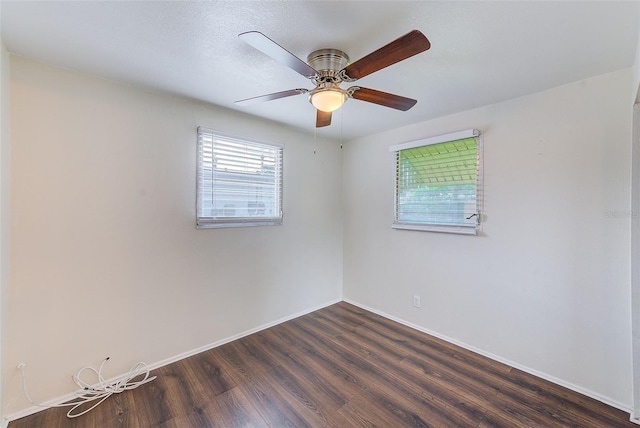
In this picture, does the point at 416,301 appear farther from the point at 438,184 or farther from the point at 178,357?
the point at 178,357

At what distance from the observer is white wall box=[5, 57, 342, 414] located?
1.73m

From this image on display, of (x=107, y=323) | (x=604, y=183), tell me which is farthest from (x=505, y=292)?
(x=107, y=323)

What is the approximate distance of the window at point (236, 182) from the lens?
98.9 inches

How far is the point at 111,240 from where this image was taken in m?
2.02

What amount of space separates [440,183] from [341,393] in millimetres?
2129

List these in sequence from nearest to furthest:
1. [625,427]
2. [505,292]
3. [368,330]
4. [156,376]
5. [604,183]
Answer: [625,427] → [604,183] → [156,376] → [505,292] → [368,330]

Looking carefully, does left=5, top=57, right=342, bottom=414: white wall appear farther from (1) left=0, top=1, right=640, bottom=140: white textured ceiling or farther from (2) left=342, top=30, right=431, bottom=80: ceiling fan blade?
(2) left=342, top=30, right=431, bottom=80: ceiling fan blade

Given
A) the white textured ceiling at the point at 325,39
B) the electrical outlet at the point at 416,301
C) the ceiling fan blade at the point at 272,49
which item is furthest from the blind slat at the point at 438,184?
the ceiling fan blade at the point at 272,49

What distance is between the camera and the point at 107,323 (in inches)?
79.4

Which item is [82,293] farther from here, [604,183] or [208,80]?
[604,183]

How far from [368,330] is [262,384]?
134cm

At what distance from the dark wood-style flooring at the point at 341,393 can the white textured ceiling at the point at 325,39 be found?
7.59 feet

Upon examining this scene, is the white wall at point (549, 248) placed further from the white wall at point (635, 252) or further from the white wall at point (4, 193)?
the white wall at point (4, 193)

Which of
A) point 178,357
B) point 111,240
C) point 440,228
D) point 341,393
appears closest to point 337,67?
point 440,228
